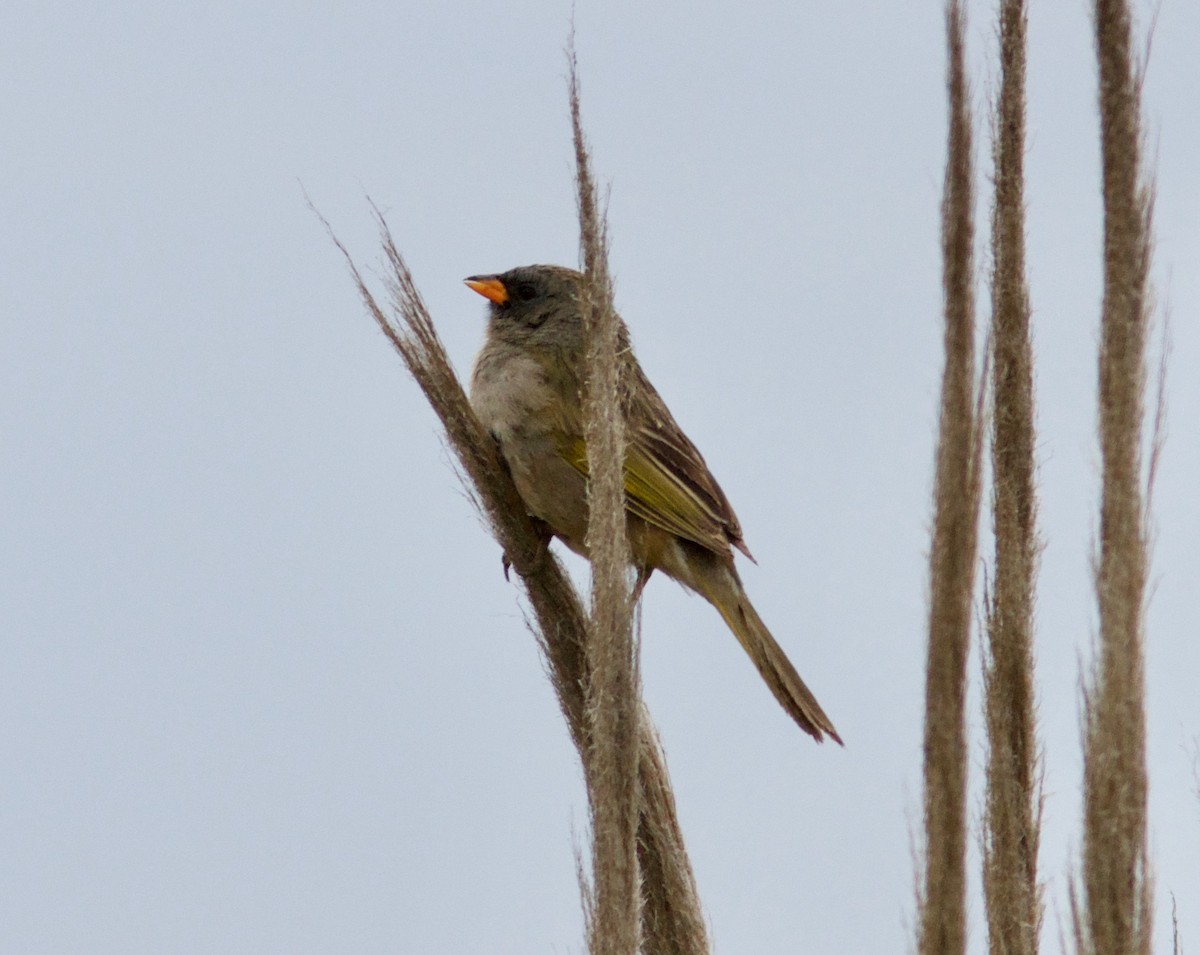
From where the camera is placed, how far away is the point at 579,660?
293 cm

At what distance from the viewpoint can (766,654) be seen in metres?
4.43

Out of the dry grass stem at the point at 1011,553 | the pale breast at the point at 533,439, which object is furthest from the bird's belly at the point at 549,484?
the dry grass stem at the point at 1011,553

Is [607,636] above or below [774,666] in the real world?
below

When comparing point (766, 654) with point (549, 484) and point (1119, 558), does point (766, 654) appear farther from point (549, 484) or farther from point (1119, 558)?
point (1119, 558)

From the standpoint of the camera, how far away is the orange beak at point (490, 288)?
5.37m

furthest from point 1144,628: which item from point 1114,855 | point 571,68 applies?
point 571,68

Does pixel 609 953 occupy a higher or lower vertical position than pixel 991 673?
lower

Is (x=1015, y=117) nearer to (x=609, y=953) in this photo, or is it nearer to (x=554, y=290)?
(x=609, y=953)

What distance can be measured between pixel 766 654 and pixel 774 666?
0.07m

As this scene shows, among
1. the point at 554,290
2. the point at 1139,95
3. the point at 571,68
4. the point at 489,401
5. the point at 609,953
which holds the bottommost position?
the point at 609,953

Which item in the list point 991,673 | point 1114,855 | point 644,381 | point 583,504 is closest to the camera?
point 1114,855

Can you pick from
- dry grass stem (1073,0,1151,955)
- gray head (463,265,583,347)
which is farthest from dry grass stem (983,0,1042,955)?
gray head (463,265,583,347)

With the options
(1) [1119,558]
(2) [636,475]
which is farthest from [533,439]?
(1) [1119,558]

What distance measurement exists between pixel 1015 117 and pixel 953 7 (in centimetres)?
44
